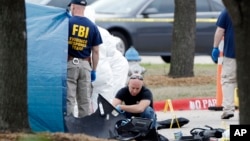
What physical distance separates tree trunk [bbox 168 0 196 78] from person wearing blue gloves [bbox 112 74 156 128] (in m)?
7.59

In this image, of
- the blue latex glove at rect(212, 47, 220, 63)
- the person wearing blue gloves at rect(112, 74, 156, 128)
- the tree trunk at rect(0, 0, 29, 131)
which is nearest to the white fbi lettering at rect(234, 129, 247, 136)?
the tree trunk at rect(0, 0, 29, 131)

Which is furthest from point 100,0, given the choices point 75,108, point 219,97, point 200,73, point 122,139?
point 122,139

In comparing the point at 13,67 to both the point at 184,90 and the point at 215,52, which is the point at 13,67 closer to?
the point at 215,52

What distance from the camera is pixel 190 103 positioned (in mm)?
16422

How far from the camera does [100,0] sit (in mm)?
25000

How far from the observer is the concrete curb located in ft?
52.9

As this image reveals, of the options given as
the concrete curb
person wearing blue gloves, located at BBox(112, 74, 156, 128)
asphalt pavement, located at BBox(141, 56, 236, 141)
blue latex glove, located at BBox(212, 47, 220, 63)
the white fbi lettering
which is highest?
blue latex glove, located at BBox(212, 47, 220, 63)

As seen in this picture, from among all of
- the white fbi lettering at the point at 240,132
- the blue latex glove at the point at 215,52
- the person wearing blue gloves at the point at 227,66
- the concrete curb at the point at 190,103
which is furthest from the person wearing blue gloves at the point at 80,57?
the white fbi lettering at the point at 240,132

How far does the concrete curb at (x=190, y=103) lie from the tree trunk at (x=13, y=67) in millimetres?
5454

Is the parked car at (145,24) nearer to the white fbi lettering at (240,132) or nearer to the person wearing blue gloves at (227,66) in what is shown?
the person wearing blue gloves at (227,66)

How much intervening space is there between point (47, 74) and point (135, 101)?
3.60 feet

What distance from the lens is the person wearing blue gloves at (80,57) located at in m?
12.6

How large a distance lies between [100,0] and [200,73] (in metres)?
4.65

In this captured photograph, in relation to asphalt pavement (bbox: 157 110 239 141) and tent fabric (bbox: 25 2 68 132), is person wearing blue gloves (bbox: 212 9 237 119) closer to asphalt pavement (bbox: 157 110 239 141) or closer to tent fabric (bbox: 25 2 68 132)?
asphalt pavement (bbox: 157 110 239 141)
